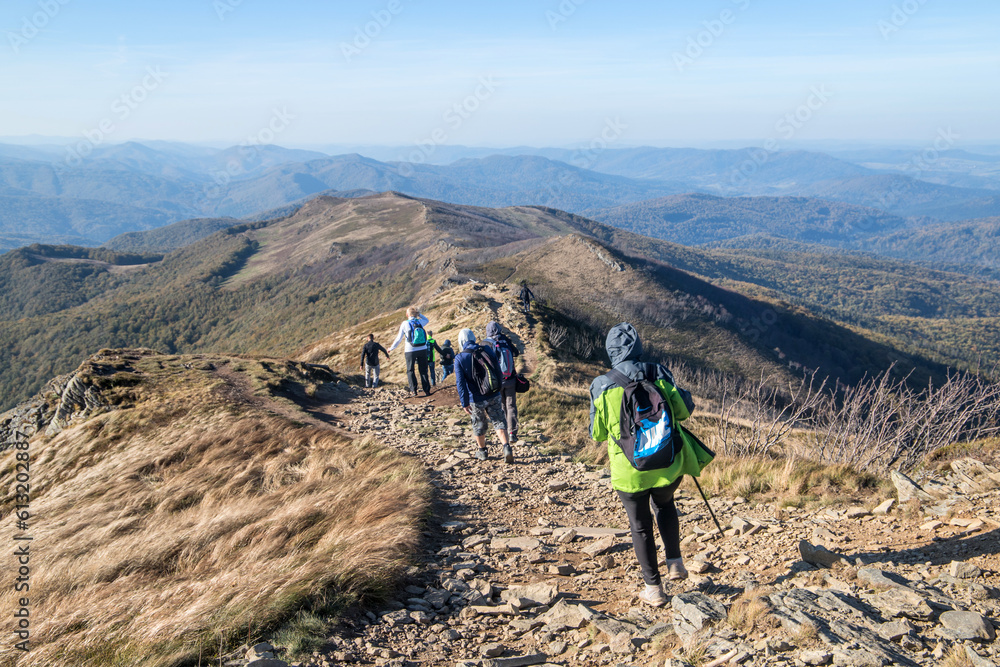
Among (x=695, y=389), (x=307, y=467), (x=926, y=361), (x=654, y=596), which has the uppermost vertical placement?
(x=654, y=596)

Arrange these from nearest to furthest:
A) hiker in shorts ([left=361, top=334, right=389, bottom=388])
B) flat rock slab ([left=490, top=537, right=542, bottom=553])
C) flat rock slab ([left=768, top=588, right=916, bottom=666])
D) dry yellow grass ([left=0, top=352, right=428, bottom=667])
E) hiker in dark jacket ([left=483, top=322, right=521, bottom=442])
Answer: flat rock slab ([left=768, top=588, right=916, bottom=666]) < dry yellow grass ([left=0, top=352, right=428, bottom=667]) < flat rock slab ([left=490, top=537, right=542, bottom=553]) < hiker in dark jacket ([left=483, top=322, right=521, bottom=442]) < hiker in shorts ([left=361, top=334, right=389, bottom=388])

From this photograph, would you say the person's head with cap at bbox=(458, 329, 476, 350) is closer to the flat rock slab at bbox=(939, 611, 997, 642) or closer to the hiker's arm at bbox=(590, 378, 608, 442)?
the hiker's arm at bbox=(590, 378, 608, 442)

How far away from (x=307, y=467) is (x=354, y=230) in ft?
480

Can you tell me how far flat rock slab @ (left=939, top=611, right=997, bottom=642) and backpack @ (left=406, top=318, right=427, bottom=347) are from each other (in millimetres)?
11494

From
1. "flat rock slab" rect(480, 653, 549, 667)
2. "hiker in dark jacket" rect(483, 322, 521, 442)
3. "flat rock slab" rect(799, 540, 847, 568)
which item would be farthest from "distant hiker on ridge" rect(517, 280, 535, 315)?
"flat rock slab" rect(480, 653, 549, 667)

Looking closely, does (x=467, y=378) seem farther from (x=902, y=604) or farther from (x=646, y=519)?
(x=902, y=604)

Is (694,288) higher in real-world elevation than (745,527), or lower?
lower

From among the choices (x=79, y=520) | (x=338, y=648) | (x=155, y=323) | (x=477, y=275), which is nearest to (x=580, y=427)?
(x=338, y=648)

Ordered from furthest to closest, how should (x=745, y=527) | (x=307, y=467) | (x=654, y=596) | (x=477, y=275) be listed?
1. (x=477, y=275)
2. (x=307, y=467)
3. (x=745, y=527)
4. (x=654, y=596)

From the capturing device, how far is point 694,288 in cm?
7638

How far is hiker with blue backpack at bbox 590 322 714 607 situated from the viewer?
4.34 metres

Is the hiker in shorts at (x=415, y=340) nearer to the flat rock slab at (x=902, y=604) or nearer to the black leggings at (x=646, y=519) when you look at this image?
the black leggings at (x=646, y=519)

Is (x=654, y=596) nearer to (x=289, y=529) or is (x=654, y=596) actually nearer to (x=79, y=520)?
(x=289, y=529)

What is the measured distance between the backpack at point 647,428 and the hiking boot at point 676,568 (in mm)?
1093
